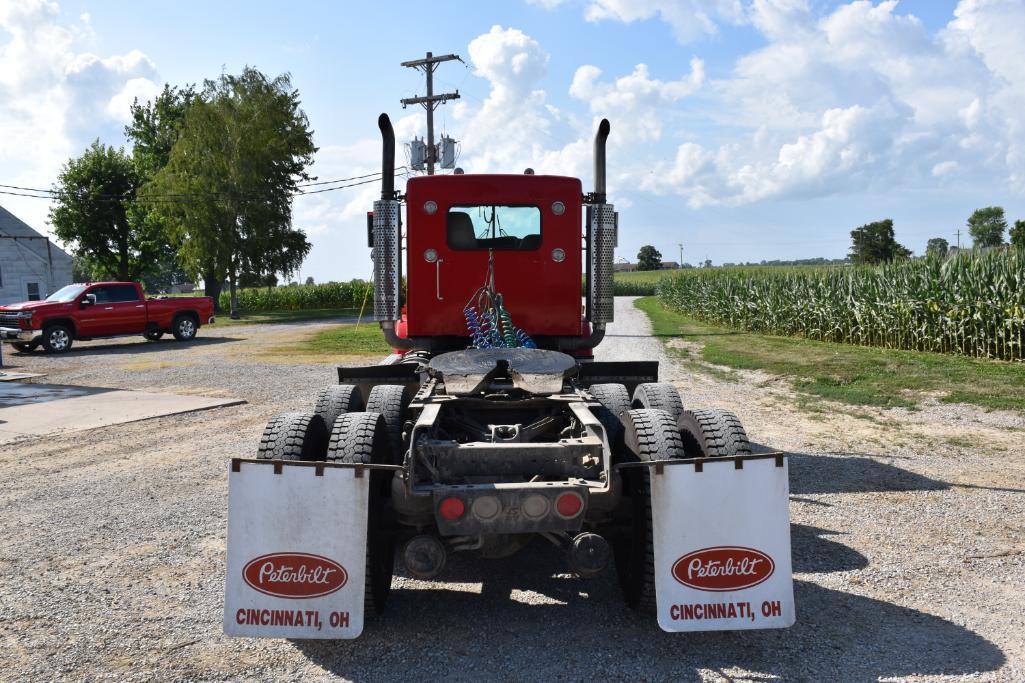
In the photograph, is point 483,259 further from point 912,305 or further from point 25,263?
point 25,263

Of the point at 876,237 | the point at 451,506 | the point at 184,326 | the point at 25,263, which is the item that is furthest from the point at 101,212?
the point at 876,237

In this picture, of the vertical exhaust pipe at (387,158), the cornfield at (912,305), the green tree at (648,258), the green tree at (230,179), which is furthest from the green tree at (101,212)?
the green tree at (648,258)

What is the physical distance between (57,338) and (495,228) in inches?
693

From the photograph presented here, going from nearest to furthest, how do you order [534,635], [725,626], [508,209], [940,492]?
1. [725,626]
2. [534,635]
3. [940,492]
4. [508,209]

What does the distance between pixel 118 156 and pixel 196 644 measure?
47.3 metres

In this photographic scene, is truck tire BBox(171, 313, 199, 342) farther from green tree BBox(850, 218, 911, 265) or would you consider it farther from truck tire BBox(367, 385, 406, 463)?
green tree BBox(850, 218, 911, 265)

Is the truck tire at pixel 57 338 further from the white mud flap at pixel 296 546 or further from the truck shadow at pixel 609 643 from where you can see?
the white mud flap at pixel 296 546

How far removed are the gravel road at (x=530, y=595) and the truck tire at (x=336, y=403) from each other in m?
1.09

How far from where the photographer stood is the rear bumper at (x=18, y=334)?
1961 centimetres

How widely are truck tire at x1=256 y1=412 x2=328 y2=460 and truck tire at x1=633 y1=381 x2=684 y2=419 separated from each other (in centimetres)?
209

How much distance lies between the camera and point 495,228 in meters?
6.85

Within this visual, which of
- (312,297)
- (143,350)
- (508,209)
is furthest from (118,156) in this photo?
(508,209)

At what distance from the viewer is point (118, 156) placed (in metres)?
44.8

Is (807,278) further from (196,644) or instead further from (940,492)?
(196,644)
